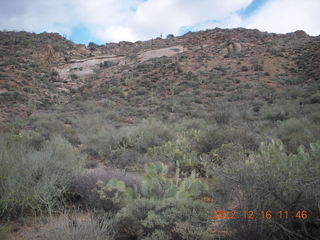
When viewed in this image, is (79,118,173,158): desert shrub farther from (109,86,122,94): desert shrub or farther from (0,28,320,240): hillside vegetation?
(109,86,122,94): desert shrub

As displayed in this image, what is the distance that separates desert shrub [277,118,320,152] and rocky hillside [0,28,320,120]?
7403 mm

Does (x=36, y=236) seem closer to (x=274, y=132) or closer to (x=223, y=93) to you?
(x=274, y=132)

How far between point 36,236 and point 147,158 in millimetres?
3381

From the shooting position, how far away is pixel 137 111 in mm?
15742

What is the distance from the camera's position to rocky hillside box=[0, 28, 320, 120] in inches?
739

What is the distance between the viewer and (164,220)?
2152mm

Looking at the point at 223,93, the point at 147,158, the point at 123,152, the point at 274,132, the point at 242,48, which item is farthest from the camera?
the point at 242,48

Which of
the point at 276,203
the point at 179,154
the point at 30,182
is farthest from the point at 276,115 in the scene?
the point at 30,182

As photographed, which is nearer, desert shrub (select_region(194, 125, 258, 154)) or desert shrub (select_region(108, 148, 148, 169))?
desert shrub (select_region(108, 148, 148, 169))

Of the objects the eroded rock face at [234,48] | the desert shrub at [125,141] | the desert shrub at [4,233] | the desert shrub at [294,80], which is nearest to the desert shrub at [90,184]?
the desert shrub at [4,233]

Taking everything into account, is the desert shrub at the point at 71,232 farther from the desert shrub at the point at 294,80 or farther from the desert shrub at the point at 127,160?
the desert shrub at the point at 294,80

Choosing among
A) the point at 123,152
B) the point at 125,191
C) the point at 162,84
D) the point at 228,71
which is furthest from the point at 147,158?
the point at 228,71

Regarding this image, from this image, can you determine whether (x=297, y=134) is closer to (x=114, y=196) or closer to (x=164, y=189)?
(x=164, y=189)
